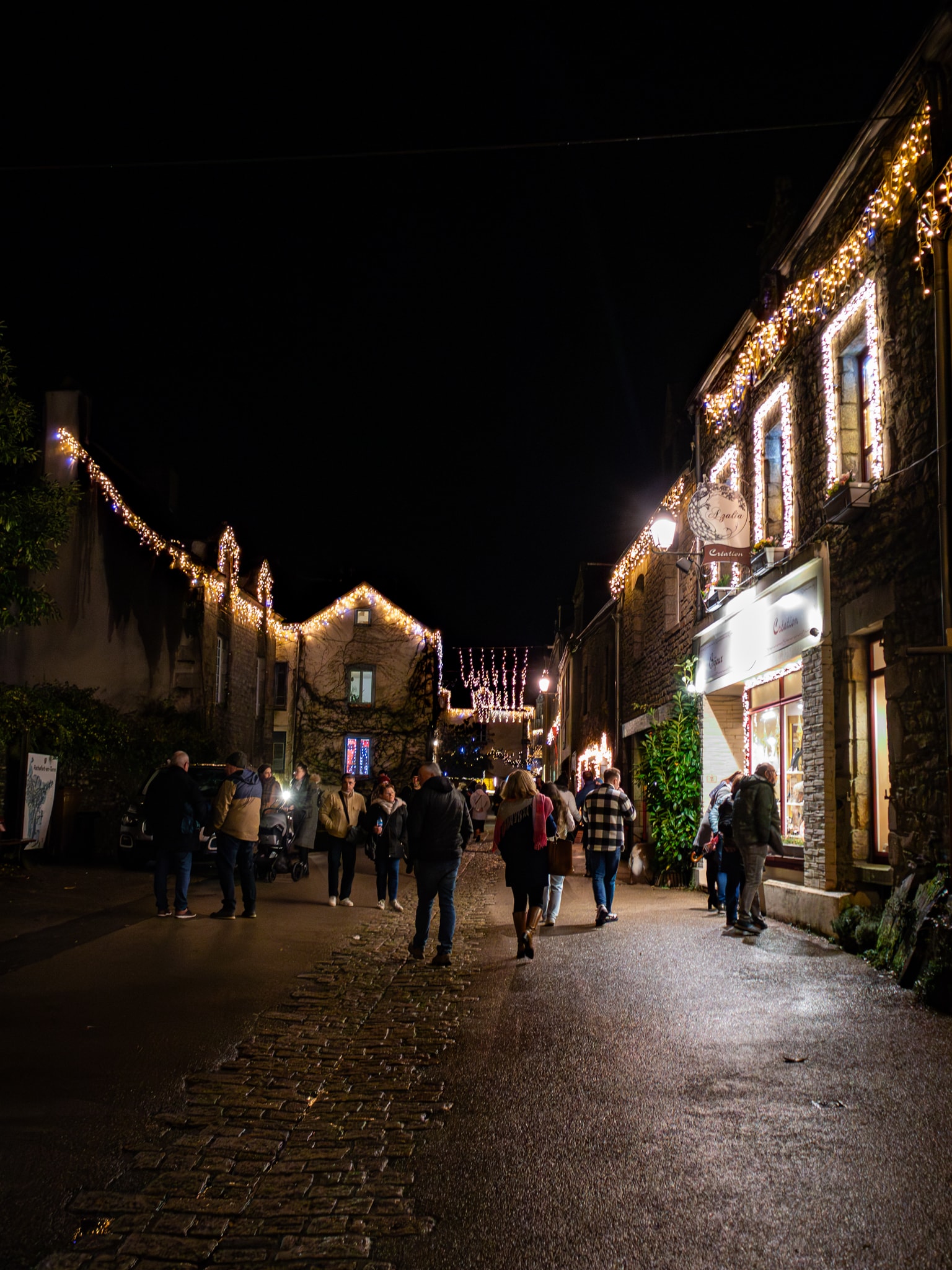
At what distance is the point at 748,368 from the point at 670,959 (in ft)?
29.6

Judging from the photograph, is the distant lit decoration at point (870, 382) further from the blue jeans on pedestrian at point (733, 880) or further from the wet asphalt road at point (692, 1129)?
the wet asphalt road at point (692, 1129)

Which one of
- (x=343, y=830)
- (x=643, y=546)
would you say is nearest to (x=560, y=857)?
(x=343, y=830)

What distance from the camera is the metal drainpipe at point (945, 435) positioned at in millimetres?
9047

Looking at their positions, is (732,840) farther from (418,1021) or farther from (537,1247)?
(537,1247)

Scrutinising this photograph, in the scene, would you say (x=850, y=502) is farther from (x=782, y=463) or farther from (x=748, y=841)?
(x=782, y=463)

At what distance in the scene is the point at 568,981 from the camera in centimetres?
841

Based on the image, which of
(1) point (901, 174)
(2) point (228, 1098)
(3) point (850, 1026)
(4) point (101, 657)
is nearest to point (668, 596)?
(1) point (901, 174)

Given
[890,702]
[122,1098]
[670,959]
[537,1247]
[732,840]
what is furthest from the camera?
[732,840]

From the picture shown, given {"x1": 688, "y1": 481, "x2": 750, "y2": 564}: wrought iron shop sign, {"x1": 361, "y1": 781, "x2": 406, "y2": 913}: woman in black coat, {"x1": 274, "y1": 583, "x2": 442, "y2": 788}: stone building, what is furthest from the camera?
{"x1": 274, "y1": 583, "x2": 442, "y2": 788}: stone building

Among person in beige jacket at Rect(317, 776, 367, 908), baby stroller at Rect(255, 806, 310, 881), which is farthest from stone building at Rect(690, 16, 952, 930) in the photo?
baby stroller at Rect(255, 806, 310, 881)

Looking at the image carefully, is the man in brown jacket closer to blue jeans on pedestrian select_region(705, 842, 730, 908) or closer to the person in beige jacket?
the person in beige jacket

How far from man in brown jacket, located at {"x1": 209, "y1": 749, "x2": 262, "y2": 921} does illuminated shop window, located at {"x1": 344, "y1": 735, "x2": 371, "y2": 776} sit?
1088 inches

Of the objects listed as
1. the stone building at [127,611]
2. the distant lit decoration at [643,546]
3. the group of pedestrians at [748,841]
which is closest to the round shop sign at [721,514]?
the distant lit decoration at [643,546]

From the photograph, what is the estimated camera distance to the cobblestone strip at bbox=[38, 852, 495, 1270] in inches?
137
